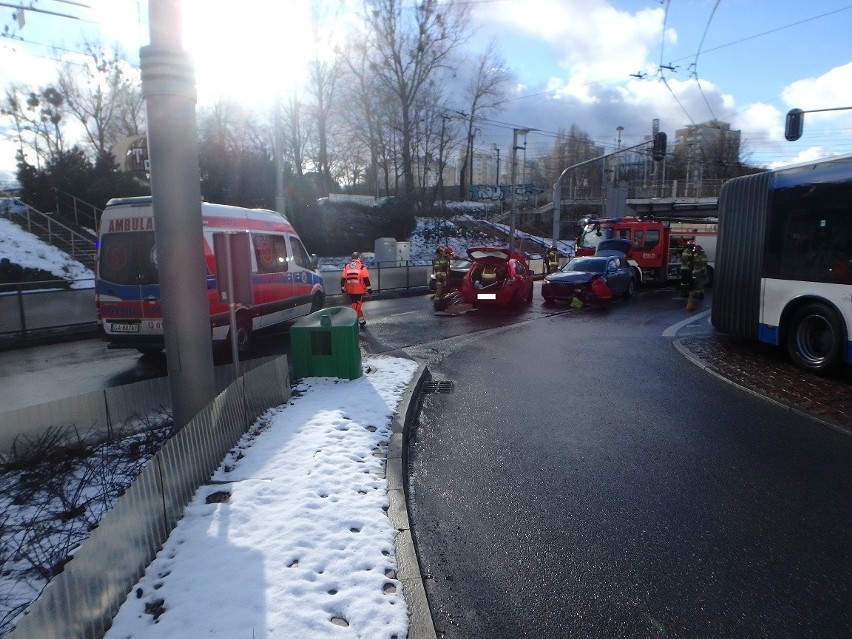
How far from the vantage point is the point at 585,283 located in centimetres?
1681

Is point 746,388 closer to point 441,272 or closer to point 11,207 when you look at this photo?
point 441,272

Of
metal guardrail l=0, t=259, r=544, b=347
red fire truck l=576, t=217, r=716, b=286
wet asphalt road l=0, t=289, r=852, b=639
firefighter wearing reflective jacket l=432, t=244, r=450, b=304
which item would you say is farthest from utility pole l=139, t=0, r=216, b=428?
red fire truck l=576, t=217, r=716, b=286

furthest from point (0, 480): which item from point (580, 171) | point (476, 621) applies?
point (580, 171)

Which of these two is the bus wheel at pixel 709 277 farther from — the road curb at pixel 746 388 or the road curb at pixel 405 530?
the road curb at pixel 405 530

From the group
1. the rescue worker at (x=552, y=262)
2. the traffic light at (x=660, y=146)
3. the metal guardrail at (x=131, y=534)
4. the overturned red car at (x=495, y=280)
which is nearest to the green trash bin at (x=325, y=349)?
the metal guardrail at (x=131, y=534)

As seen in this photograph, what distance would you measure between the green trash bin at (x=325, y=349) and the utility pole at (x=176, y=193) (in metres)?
2.70

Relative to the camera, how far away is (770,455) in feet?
18.1

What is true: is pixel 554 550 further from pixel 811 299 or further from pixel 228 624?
pixel 811 299

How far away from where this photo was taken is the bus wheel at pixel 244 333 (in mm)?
9930

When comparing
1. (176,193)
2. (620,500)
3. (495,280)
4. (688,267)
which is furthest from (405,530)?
(688,267)

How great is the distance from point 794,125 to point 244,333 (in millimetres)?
18623

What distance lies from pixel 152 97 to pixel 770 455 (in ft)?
20.7

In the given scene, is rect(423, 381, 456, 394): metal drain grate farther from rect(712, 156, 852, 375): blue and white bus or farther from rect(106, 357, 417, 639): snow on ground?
rect(712, 156, 852, 375): blue and white bus

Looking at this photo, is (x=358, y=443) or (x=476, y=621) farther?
(x=358, y=443)
